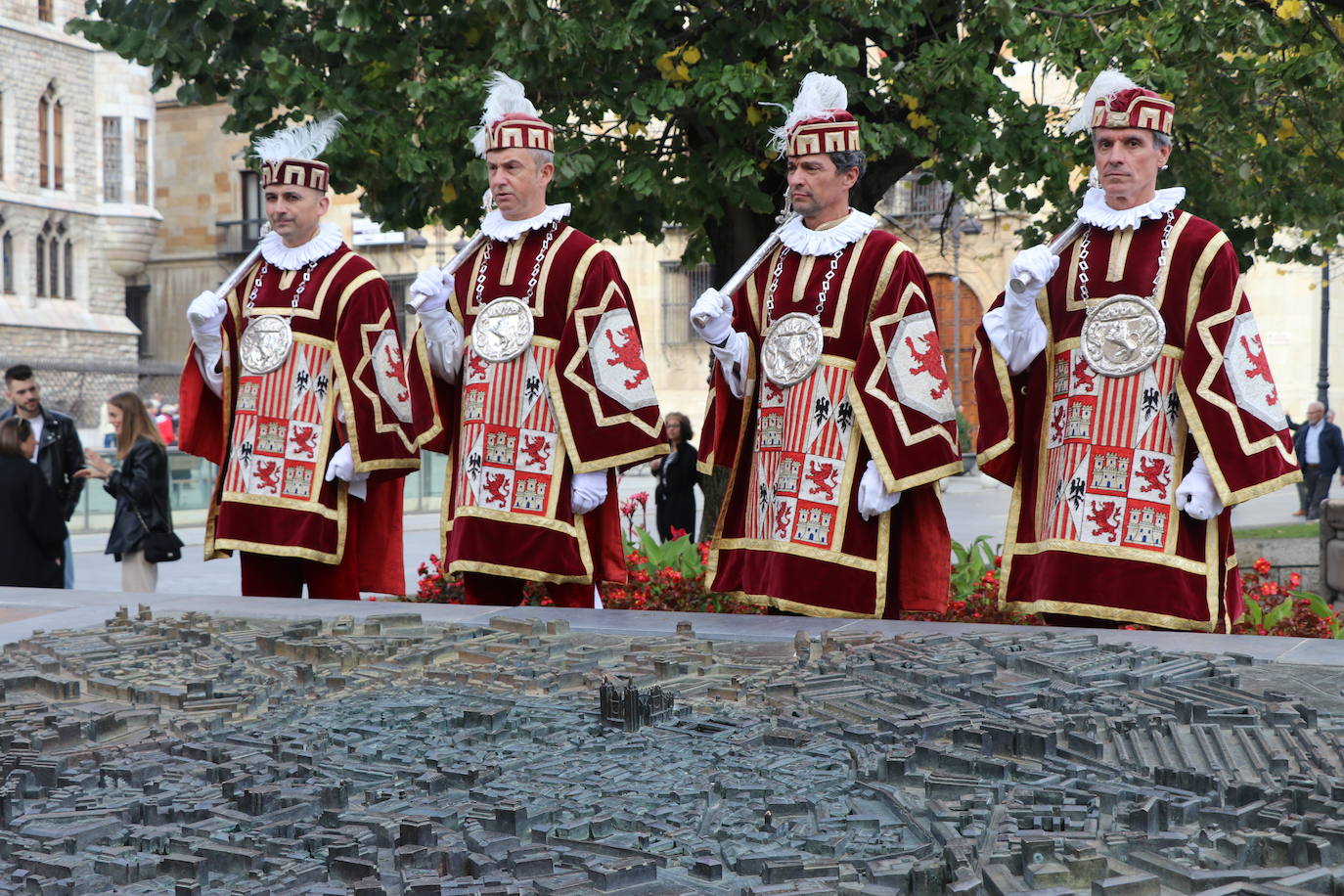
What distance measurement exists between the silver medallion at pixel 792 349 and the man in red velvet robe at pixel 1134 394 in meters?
0.54

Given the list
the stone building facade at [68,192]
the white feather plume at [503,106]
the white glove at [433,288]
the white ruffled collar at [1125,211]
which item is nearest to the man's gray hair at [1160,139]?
the white ruffled collar at [1125,211]

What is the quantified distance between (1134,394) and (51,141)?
38977 mm

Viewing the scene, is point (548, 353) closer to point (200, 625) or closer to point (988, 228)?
point (200, 625)

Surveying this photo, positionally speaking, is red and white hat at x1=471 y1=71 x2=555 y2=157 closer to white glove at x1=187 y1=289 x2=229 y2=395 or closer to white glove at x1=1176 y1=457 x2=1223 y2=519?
white glove at x1=187 y1=289 x2=229 y2=395

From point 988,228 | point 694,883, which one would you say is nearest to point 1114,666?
point 694,883

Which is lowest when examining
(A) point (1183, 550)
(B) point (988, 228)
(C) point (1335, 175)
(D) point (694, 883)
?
(D) point (694, 883)

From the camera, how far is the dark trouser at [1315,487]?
16703 mm

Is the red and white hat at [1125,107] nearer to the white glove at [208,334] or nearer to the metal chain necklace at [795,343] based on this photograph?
the metal chain necklace at [795,343]

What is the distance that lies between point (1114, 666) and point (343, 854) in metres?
1.96

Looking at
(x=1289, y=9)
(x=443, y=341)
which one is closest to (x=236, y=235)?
(x=1289, y=9)

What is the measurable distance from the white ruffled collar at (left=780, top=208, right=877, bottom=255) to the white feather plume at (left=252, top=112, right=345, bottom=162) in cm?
191

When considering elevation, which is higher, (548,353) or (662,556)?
(548,353)

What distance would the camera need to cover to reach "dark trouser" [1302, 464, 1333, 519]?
54.8 feet

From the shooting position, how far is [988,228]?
2998 cm
